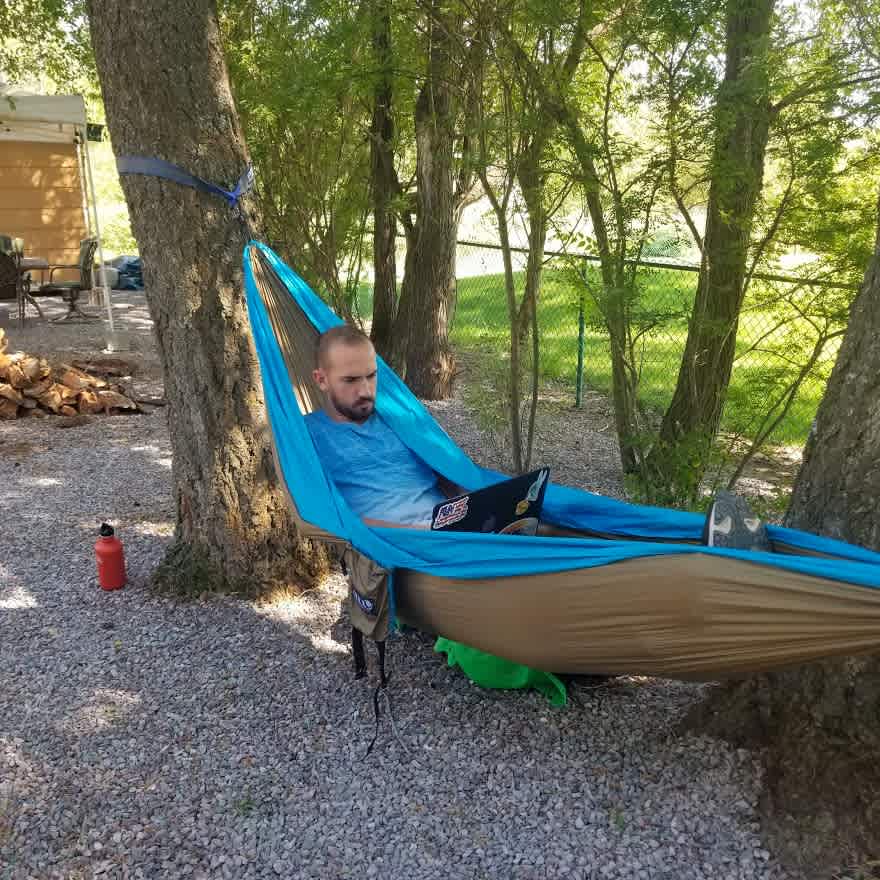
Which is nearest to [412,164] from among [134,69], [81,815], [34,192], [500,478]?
[134,69]

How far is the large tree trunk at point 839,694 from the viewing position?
1540 millimetres

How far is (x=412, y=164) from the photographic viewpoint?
4.98m

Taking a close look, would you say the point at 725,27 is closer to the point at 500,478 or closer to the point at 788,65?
the point at 788,65

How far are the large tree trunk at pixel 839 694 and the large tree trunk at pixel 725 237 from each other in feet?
3.10

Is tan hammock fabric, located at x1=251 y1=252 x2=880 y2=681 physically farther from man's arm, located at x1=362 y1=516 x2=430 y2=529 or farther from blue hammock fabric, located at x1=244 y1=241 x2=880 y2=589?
man's arm, located at x1=362 y1=516 x2=430 y2=529

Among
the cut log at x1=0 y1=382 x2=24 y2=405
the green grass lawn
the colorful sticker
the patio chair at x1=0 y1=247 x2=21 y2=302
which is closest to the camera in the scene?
the colorful sticker

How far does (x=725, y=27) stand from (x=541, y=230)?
873 mm

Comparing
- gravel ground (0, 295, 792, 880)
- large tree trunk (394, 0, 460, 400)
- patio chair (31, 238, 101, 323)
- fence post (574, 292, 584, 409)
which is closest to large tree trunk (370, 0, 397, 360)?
large tree trunk (394, 0, 460, 400)

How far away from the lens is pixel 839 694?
160 cm

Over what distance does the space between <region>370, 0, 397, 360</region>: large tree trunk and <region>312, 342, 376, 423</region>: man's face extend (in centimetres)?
153

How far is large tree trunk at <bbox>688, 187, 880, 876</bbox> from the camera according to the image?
1.54 meters

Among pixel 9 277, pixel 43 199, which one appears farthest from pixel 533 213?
pixel 43 199

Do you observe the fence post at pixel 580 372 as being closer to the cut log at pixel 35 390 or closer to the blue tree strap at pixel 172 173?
the blue tree strap at pixel 172 173

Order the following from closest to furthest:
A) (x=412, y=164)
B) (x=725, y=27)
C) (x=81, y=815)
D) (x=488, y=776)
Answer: (x=81, y=815), (x=488, y=776), (x=725, y=27), (x=412, y=164)
